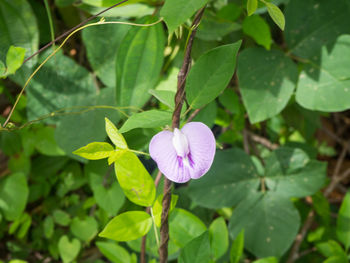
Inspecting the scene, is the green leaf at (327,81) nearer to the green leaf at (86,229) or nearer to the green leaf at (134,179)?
the green leaf at (134,179)

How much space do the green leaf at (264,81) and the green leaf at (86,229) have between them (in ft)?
1.52

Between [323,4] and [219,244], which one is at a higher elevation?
[323,4]

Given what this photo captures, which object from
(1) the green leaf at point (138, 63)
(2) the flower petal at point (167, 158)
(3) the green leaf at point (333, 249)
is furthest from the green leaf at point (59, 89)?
(3) the green leaf at point (333, 249)

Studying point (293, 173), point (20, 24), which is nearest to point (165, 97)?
point (20, 24)

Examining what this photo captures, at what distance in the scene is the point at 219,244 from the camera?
668mm

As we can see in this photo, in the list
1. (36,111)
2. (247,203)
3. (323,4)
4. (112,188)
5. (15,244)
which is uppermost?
(323,4)

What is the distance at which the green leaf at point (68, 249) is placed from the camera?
0.84 metres

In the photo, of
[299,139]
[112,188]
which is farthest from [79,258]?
[299,139]

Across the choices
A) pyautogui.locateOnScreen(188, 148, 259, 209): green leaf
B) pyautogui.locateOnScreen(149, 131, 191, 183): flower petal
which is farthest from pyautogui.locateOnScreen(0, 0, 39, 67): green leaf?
pyautogui.locateOnScreen(188, 148, 259, 209): green leaf

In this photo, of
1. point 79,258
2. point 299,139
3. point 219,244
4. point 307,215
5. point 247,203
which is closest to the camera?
point 219,244

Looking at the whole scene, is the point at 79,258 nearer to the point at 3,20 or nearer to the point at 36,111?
the point at 36,111

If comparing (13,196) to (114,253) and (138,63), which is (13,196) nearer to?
(114,253)

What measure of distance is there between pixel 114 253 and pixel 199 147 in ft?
1.17

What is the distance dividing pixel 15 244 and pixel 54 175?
0.21 m
